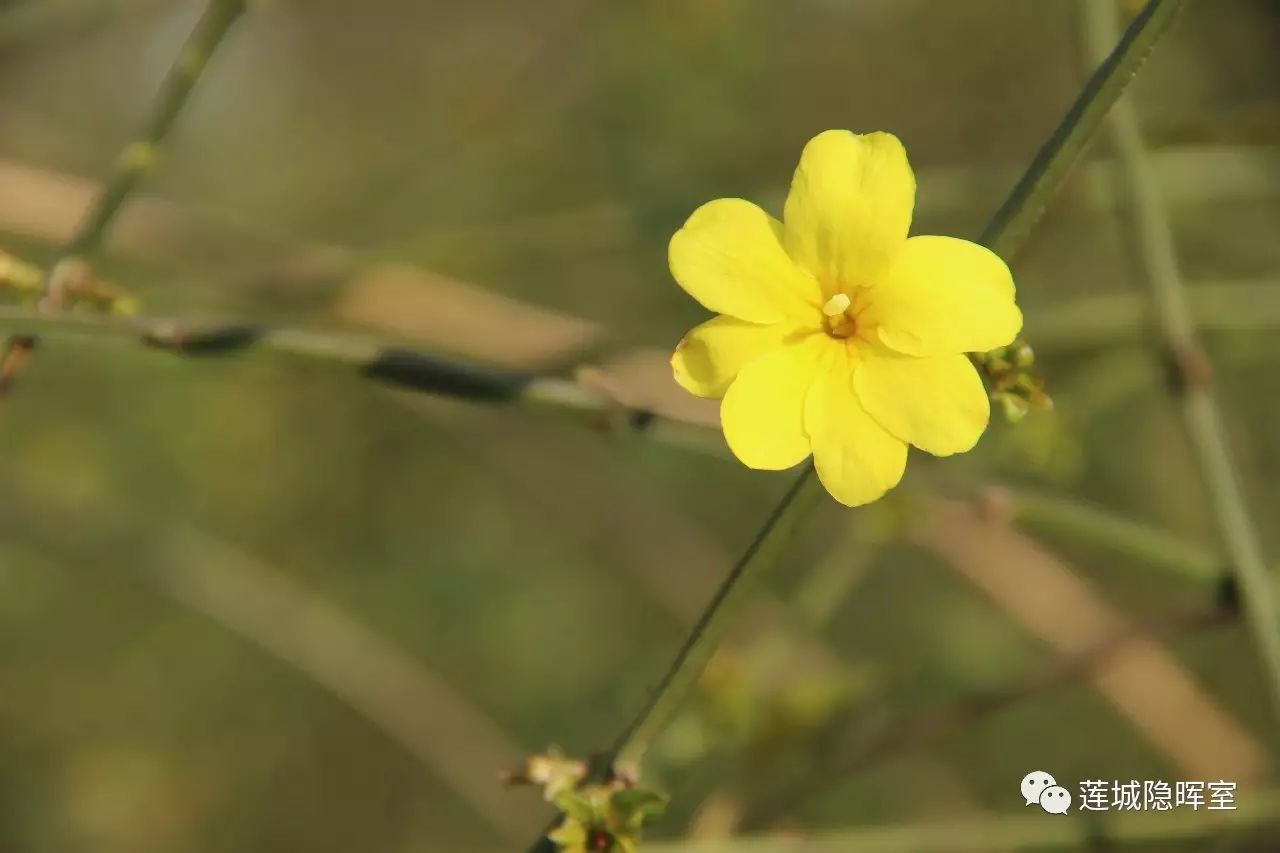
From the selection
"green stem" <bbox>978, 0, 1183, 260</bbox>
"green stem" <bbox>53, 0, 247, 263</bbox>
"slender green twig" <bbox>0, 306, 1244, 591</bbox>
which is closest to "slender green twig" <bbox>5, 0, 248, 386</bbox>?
"green stem" <bbox>53, 0, 247, 263</bbox>

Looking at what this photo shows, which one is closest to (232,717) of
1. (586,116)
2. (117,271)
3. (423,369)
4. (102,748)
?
(102,748)

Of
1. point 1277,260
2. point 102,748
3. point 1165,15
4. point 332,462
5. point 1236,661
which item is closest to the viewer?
point 1165,15

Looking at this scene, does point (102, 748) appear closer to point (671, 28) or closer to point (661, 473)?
point (661, 473)

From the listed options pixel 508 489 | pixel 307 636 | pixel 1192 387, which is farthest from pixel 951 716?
pixel 508 489

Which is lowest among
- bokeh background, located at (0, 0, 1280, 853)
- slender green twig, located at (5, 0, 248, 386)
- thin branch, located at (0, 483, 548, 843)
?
slender green twig, located at (5, 0, 248, 386)

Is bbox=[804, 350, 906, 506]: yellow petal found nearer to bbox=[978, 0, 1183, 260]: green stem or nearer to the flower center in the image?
the flower center

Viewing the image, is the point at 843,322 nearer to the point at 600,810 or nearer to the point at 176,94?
the point at 600,810
